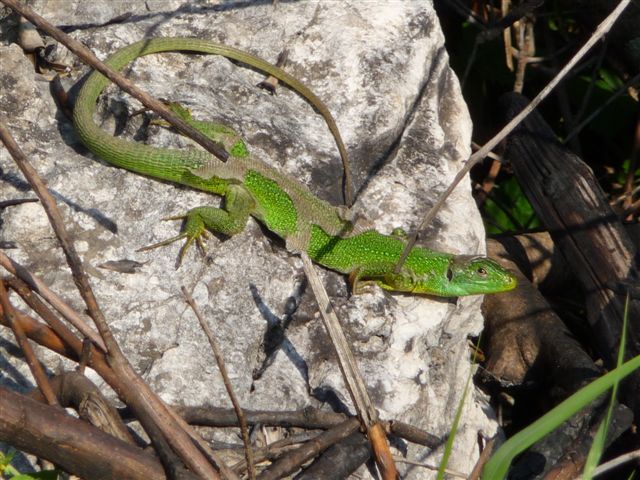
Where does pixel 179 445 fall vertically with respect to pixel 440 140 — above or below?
below

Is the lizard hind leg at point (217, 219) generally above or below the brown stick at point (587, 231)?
above

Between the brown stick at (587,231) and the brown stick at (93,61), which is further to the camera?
the brown stick at (587,231)

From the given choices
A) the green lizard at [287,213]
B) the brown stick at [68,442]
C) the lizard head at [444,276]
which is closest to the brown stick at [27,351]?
the brown stick at [68,442]

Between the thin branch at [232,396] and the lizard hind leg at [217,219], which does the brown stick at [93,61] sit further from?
the lizard hind leg at [217,219]

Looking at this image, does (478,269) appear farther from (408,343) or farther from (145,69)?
(145,69)

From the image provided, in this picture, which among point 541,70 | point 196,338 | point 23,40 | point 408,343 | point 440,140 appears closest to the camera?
point 196,338

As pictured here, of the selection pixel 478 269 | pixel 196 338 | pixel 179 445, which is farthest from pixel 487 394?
pixel 179 445

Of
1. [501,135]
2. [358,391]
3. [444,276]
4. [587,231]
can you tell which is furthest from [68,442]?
[587,231]

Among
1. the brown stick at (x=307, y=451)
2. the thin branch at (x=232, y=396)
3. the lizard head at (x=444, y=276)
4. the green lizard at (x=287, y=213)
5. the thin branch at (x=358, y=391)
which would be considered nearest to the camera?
the thin branch at (x=232, y=396)
